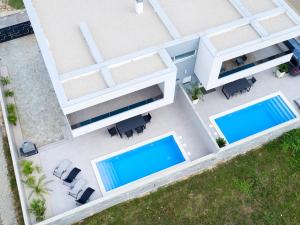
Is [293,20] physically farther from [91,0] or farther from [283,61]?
[91,0]

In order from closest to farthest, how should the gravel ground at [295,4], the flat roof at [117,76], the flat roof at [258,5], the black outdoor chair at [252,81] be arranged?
the flat roof at [117,76] → the flat roof at [258,5] → the black outdoor chair at [252,81] → the gravel ground at [295,4]

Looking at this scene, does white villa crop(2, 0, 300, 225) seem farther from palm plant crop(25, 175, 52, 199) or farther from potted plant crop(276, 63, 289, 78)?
potted plant crop(276, 63, 289, 78)

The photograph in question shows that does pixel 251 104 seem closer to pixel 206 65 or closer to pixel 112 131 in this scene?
pixel 206 65

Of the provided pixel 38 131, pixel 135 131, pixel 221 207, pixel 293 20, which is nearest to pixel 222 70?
pixel 293 20

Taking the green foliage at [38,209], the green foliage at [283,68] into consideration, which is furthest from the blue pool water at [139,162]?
the green foliage at [283,68]

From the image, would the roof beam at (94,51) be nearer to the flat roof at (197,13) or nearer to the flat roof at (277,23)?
the flat roof at (197,13)

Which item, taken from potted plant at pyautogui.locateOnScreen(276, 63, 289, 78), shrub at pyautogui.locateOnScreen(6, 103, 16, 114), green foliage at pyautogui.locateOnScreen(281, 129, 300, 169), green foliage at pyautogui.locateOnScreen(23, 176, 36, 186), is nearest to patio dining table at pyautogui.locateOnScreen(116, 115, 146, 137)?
green foliage at pyautogui.locateOnScreen(23, 176, 36, 186)
